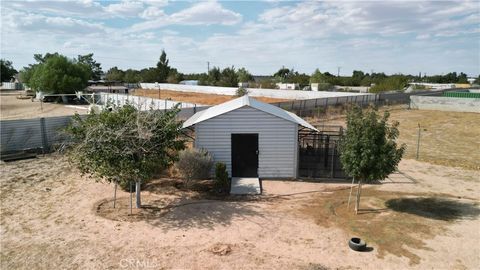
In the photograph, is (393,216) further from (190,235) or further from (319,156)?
(190,235)

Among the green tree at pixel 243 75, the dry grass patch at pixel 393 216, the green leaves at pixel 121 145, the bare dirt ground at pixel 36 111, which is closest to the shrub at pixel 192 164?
the green leaves at pixel 121 145

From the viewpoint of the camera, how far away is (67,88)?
152ft

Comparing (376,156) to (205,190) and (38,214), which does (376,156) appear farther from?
(38,214)

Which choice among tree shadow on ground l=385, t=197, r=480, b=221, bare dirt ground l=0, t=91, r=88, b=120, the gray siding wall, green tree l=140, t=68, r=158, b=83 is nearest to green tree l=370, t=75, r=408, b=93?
bare dirt ground l=0, t=91, r=88, b=120

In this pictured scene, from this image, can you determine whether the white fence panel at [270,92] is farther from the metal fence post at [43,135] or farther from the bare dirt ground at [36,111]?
the metal fence post at [43,135]

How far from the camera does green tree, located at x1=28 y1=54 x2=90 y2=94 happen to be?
148 ft

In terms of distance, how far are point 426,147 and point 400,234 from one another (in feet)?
46.1

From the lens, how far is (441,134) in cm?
2558

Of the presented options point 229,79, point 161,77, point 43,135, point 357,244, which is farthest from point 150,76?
point 357,244

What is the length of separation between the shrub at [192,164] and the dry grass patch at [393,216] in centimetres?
423

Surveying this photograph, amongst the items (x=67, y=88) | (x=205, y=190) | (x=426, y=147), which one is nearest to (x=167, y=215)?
(x=205, y=190)

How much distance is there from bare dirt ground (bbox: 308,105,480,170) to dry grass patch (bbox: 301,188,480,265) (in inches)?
252

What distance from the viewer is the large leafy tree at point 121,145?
1013cm

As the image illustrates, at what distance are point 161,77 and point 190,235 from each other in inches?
3675
